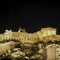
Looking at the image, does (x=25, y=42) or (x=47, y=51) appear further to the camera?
(x=25, y=42)

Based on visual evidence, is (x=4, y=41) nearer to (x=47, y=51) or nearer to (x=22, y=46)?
(x=22, y=46)

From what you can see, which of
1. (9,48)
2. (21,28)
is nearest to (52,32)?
(21,28)

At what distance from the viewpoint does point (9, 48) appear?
29.7ft

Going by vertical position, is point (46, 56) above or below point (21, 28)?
below

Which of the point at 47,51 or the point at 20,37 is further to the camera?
the point at 20,37

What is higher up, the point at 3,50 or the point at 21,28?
the point at 21,28

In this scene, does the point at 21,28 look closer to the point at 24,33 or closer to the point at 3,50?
the point at 24,33

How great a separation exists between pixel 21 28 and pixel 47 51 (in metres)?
1.26

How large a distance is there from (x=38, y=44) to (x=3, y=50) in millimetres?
1015

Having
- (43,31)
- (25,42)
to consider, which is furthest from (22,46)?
(43,31)

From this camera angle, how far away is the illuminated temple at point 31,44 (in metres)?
8.76

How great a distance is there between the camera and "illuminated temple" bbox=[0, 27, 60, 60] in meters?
8.76

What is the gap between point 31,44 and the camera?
372 inches

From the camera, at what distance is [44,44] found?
943 cm
